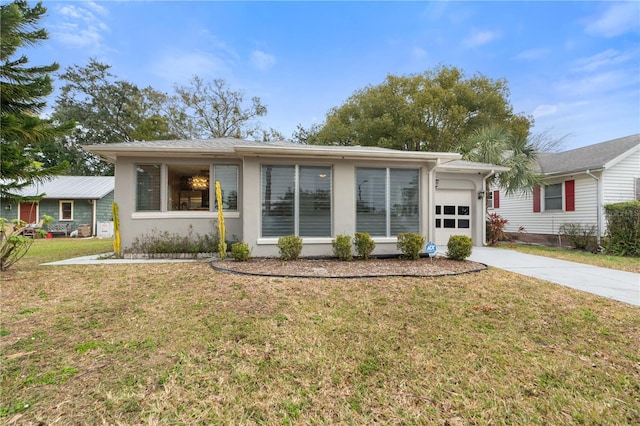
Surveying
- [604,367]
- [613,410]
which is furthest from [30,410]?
[604,367]

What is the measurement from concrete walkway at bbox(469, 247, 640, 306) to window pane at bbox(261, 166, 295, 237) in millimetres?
5301

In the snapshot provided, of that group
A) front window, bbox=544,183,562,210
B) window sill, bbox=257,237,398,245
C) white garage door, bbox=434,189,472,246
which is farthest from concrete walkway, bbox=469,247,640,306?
front window, bbox=544,183,562,210

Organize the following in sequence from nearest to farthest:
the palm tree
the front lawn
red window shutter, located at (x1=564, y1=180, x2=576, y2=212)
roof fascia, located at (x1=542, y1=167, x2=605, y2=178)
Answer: the front lawn
roof fascia, located at (x1=542, y1=167, x2=605, y2=178)
the palm tree
red window shutter, located at (x1=564, y1=180, x2=576, y2=212)

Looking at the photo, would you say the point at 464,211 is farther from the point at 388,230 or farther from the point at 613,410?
the point at 613,410

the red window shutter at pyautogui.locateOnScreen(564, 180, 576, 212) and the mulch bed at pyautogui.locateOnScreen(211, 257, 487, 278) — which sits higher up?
the red window shutter at pyautogui.locateOnScreen(564, 180, 576, 212)

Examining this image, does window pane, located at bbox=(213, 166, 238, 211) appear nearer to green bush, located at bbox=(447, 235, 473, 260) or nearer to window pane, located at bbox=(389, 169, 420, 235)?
window pane, located at bbox=(389, 169, 420, 235)

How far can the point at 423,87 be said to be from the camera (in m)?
19.4

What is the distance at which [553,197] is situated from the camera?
1234 cm

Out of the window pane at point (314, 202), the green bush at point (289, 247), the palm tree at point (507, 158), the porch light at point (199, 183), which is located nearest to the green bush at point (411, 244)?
the window pane at point (314, 202)

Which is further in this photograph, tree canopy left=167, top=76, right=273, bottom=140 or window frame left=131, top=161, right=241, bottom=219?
tree canopy left=167, top=76, right=273, bottom=140

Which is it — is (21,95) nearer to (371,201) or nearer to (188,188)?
(188,188)

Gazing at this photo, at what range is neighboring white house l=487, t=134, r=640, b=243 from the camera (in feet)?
34.5

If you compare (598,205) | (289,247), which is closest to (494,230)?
(598,205)

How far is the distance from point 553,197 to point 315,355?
46.6 ft
